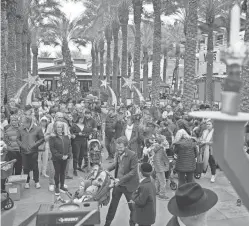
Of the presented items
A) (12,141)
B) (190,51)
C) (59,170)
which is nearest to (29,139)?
(12,141)

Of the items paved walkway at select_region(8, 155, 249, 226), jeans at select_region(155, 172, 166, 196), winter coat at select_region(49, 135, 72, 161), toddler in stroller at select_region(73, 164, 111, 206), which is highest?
winter coat at select_region(49, 135, 72, 161)

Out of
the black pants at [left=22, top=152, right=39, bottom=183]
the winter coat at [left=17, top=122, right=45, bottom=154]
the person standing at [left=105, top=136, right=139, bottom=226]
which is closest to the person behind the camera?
the person standing at [left=105, top=136, right=139, bottom=226]

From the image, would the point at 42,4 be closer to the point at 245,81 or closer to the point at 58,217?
the point at 245,81

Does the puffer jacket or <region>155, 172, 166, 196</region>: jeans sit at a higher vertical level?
the puffer jacket

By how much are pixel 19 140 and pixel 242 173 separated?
7295mm

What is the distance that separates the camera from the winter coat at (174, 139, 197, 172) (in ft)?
24.7

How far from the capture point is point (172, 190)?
8523 mm

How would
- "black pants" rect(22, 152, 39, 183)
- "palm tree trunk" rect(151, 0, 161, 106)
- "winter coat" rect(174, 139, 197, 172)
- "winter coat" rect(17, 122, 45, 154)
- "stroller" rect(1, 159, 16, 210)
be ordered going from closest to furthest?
"stroller" rect(1, 159, 16, 210), "winter coat" rect(174, 139, 197, 172), "winter coat" rect(17, 122, 45, 154), "black pants" rect(22, 152, 39, 183), "palm tree trunk" rect(151, 0, 161, 106)

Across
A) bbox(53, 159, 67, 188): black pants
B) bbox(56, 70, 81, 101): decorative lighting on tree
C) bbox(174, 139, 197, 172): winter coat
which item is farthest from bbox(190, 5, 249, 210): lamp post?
bbox(56, 70, 81, 101): decorative lighting on tree

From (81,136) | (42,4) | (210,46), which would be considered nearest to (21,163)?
(81,136)

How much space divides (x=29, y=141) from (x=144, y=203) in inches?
154

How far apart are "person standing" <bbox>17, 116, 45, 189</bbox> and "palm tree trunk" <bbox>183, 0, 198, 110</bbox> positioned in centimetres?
943

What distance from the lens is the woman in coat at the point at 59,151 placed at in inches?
299

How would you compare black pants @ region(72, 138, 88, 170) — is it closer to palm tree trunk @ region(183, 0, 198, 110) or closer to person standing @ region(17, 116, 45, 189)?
person standing @ region(17, 116, 45, 189)
